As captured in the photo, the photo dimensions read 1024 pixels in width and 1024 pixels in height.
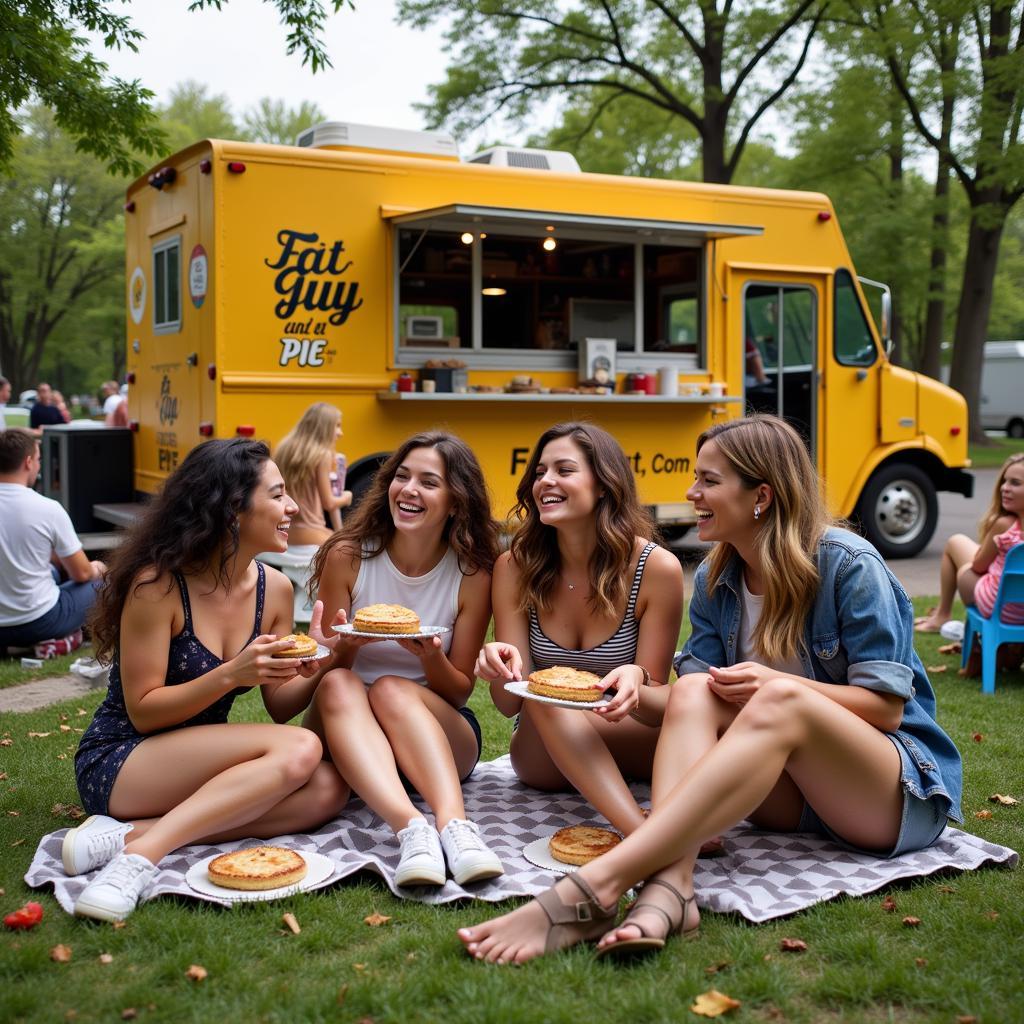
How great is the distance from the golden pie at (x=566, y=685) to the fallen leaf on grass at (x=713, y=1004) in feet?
3.33

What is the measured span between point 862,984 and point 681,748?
31.2 inches

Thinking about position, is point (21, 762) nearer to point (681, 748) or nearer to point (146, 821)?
point (146, 821)

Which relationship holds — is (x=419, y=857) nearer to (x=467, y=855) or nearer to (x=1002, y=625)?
(x=467, y=855)

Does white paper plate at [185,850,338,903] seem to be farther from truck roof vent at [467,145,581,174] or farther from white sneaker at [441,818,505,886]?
truck roof vent at [467,145,581,174]

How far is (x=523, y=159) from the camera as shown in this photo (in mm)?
9672

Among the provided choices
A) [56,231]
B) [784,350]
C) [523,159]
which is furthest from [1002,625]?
[56,231]

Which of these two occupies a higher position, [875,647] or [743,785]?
[875,647]

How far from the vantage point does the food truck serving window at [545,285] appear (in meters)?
9.22

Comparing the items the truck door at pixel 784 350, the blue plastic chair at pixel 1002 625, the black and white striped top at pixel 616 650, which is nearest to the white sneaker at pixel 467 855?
the black and white striped top at pixel 616 650

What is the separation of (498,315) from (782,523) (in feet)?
20.9

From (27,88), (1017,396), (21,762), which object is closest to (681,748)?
(21,762)

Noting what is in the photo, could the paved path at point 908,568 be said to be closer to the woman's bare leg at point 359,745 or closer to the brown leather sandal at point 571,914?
the woman's bare leg at point 359,745

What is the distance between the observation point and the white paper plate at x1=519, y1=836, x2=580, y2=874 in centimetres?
364

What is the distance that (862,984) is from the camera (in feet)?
9.55
